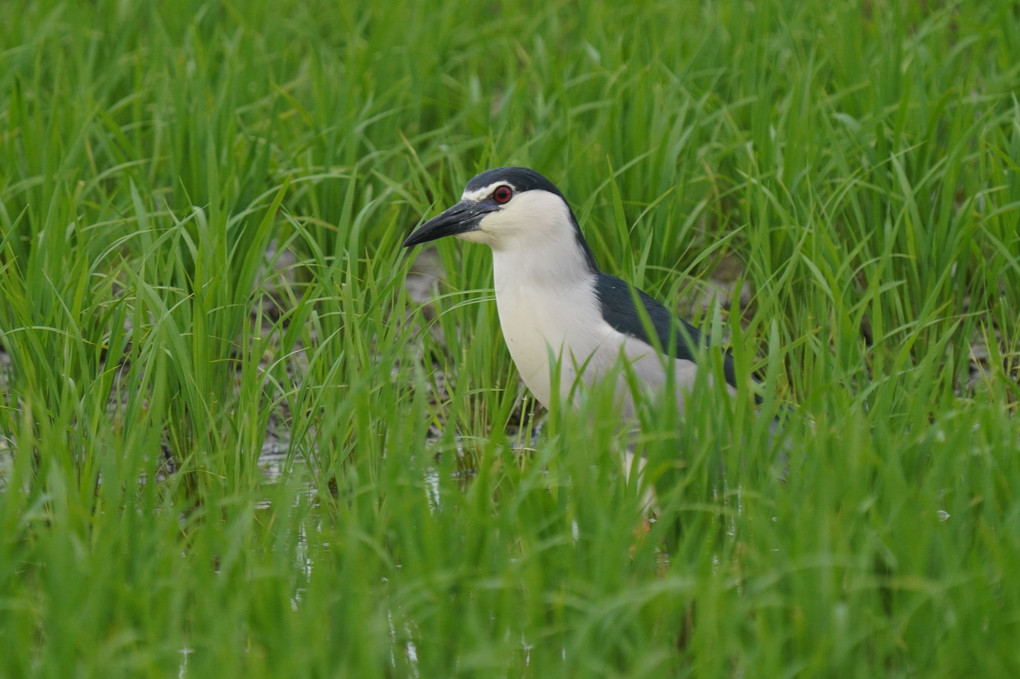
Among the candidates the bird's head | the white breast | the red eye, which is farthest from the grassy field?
the red eye

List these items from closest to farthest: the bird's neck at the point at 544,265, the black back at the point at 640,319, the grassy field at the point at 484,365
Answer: the grassy field at the point at 484,365
the black back at the point at 640,319
the bird's neck at the point at 544,265

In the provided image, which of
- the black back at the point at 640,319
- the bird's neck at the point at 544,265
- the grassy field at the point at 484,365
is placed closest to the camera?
the grassy field at the point at 484,365

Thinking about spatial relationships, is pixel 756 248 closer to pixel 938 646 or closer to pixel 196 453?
pixel 196 453

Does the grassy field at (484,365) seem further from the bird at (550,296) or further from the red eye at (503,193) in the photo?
the red eye at (503,193)

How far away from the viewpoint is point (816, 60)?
5.50 m

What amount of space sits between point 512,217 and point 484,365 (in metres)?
0.65

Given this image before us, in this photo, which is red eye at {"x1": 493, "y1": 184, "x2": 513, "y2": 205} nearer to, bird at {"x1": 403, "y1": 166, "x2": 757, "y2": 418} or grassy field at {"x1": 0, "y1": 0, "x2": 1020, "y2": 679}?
bird at {"x1": 403, "y1": 166, "x2": 757, "y2": 418}

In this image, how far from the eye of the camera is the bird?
3217 mm

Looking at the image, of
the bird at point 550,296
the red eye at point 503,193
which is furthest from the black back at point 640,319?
the red eye at point 503,193

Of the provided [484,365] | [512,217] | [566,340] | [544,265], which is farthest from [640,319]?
[484,365]

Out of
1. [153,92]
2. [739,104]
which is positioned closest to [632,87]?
[739,104]

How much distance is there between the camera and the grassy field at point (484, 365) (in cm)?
218

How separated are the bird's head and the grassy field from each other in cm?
25

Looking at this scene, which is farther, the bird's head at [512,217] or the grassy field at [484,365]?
the bird's head at [512,217]
